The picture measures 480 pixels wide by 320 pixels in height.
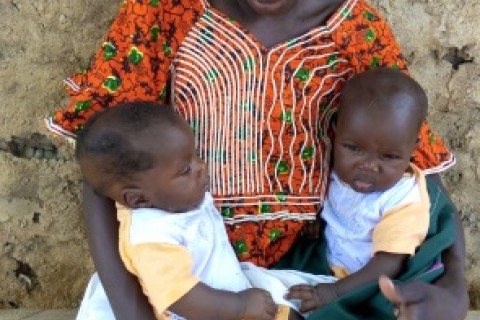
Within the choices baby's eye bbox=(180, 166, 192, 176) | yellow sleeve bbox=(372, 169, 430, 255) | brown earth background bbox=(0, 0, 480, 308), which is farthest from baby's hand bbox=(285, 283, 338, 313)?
brown earth background bbox=(0, 0, 480, 308)

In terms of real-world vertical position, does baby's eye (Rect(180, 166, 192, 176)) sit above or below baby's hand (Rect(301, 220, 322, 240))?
above

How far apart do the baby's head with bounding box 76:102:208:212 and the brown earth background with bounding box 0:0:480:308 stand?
0.51m

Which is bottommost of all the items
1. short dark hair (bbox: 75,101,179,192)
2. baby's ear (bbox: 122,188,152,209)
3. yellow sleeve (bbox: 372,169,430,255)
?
yellow sleeve (bbox: 372,169,430,255)

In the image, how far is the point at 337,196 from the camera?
1848 millimetres

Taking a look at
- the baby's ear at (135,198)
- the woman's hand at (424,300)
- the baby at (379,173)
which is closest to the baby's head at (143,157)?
the baby's ear at (135,198)

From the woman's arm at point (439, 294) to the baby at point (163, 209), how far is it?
24 centimetres

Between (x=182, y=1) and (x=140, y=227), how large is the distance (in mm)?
494

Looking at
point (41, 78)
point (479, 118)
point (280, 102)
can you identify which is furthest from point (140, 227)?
point (479, 118)

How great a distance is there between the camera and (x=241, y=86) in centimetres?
177

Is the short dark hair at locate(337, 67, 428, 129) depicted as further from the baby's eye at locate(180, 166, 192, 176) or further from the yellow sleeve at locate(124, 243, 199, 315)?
the yellow sleeve at locate(124, 243, 199, 315)

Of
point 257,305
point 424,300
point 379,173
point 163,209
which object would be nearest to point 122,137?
point 163,209

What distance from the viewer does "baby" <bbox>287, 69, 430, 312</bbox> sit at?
5.59 ft

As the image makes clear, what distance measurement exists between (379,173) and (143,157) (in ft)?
1.67

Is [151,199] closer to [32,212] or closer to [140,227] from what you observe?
[140,227]
